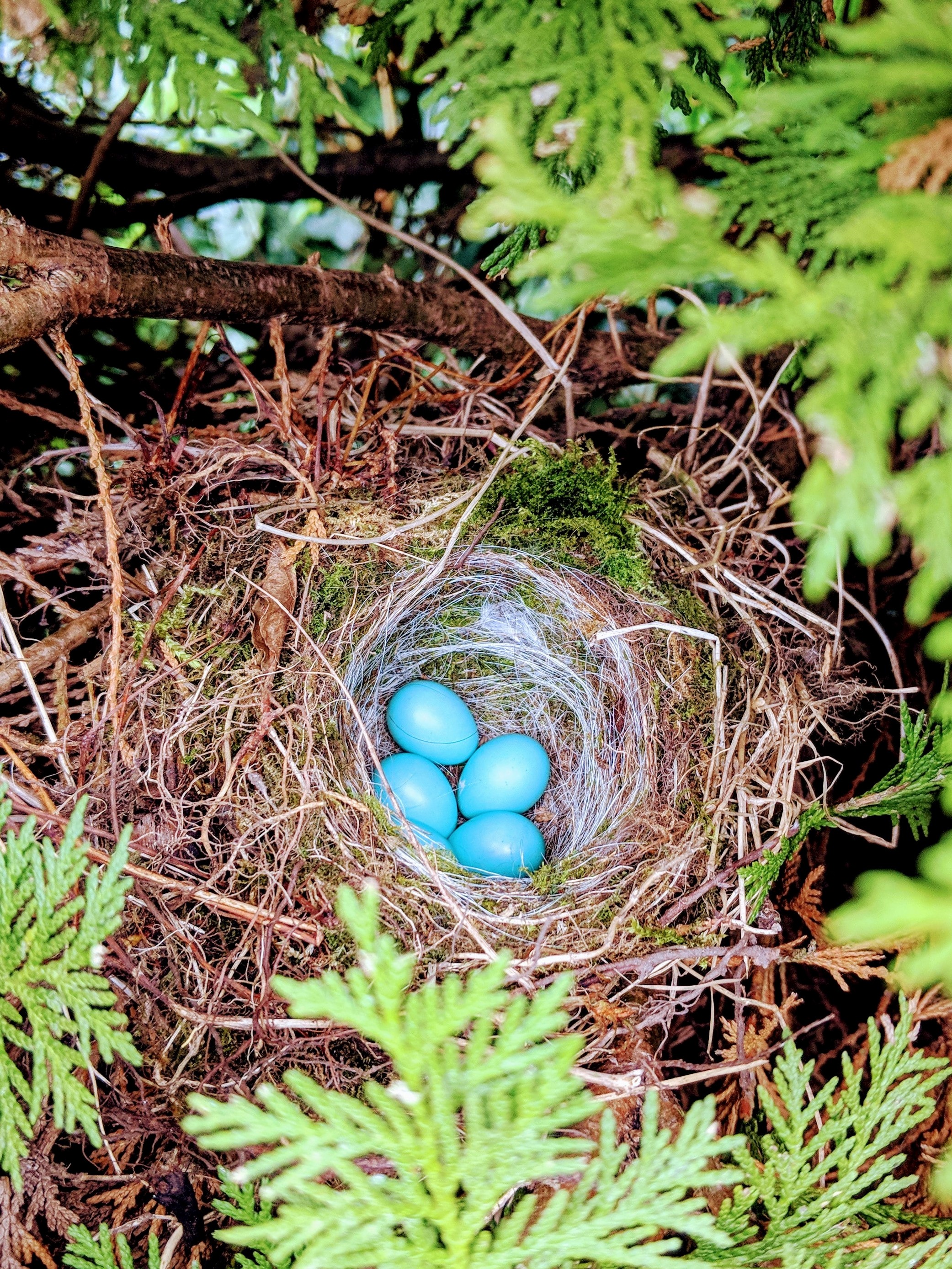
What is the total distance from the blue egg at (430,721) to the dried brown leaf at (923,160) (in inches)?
56.2

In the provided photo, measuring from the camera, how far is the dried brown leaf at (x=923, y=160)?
77 cm

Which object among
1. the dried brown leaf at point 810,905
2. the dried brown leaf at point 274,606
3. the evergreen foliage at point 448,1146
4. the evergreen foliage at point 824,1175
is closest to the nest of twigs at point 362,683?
the dried brown leaf at point 274,606

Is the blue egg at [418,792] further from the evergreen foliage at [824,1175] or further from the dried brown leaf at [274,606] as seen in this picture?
the evergreen foliage at [824,1175]

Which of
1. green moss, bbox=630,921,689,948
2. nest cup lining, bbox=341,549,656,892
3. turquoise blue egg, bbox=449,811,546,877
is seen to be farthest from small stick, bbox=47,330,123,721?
green moss, bbox=630,921,689,948

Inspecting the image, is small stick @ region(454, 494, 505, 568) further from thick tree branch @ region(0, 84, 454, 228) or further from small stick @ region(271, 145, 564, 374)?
thick tree branch @ region(0, 84, 454, 228)

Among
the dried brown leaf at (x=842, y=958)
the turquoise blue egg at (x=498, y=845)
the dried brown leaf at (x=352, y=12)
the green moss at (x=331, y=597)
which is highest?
the dried brown leaf at (x=352, y=12)

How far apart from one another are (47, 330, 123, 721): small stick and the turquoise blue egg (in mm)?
852

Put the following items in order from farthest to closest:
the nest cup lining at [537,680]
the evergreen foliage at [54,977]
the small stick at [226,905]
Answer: the nest cup lining at [537,680], the small stick at [226,905], the evergreen foliage at [54,977]

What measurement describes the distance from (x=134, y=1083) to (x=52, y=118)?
1990 millimetres

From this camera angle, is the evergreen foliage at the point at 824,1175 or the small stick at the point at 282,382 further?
the small stick at the point at 282,382

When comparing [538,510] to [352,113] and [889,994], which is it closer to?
[352,113]

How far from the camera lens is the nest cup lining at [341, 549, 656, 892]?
6.07 ft

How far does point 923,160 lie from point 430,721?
1481 millimetres

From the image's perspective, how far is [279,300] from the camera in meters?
1.45
